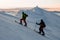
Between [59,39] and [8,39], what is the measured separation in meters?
10.7

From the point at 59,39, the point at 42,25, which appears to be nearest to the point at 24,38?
the point at 42,25

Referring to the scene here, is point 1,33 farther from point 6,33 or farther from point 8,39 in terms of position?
point 8,39

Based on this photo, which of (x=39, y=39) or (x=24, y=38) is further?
(x=39, y=39)

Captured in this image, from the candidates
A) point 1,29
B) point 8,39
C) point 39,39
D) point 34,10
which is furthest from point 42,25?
point 34,10

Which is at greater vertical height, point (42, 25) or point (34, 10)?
point (42, 25)

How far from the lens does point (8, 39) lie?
45.1 feet

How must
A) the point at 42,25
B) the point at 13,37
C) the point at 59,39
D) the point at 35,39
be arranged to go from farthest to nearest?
the point at 59,39, the point at 42,25, the point at 35,39, the point at 13,37

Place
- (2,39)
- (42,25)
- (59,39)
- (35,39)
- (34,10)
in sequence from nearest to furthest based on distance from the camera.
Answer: (2,39), (35,39), (42,25), (59,39), (34,10)

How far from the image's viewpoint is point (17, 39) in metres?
14.2

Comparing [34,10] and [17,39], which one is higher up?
[17,39]

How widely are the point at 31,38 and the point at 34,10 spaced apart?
163ft

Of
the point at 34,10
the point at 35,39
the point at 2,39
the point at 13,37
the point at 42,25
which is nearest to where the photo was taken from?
the point at 2,39

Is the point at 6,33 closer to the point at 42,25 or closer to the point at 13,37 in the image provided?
the point at 13,37

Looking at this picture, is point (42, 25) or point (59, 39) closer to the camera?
point (42, 25)
